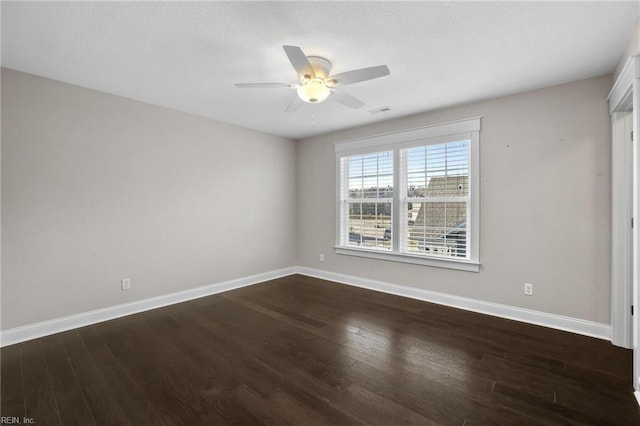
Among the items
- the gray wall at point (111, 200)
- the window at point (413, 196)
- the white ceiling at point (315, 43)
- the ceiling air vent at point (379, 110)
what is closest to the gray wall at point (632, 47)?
the white ceiling at point (315, 43)

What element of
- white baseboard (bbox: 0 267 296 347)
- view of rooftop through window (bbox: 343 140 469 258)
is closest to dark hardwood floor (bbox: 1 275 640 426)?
white baseboard (bbox: 0 267 296 347)

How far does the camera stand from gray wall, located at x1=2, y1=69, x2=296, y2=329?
Answer: 2.70 metres

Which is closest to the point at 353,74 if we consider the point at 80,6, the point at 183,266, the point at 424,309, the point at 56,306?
the point at 80,6

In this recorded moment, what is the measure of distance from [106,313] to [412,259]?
3.81 meters

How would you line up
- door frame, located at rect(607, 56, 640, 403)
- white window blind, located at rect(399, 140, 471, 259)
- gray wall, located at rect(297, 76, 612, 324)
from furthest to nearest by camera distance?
1. white window blind, located at rect(399, 140, 471, 259)
2. gray wall, located at rect(297, 76, 612, 324)
3. door frame, located at rect(607, 56, 640, 403)

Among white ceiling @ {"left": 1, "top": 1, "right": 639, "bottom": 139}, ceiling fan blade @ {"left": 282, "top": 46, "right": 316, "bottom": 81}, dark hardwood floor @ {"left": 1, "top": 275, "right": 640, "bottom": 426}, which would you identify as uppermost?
white ceiling @ {"left": 1, "top": 1, "right": 639, "bottom": 139}

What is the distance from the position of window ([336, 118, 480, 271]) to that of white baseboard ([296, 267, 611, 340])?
0.41m

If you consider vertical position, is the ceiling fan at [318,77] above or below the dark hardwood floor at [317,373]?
above

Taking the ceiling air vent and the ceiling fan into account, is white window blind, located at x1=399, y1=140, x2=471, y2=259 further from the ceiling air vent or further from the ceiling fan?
the ceiling fan

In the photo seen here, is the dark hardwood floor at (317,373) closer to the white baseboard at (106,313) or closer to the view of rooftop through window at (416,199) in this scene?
the white baseboard at (106,313)

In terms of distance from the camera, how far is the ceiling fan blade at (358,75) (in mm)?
2037

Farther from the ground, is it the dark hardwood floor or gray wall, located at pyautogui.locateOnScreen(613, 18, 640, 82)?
gray wall, located at pyautogui.locateOnScreen(613, 18, 640, 82)

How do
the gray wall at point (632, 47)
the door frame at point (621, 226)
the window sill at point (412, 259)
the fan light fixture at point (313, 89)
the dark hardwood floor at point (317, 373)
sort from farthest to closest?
the window sill at point (412, 259), the door frame at point (621, 226), the fan light fixture at point (313, 89), the gray wall at point (632, 47), the dark hardwood floor at point (317, 373)

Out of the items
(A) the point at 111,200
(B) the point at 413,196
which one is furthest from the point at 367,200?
(A) the point at 111,200
